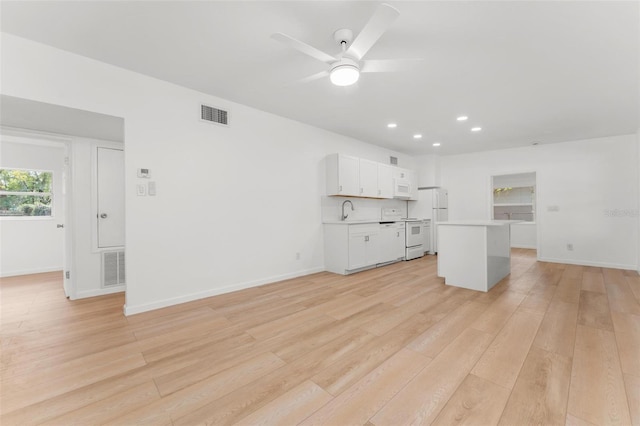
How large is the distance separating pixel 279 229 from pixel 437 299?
7.92ft

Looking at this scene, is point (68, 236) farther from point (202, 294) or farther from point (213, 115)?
point (213, 115)

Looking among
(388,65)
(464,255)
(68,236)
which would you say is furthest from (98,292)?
(464,255)

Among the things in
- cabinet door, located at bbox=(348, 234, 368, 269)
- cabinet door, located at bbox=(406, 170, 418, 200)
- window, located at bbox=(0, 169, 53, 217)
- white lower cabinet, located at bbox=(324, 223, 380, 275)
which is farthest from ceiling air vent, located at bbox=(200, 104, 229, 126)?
cabinet door, located at bbox=(406, 170, 418, 200)

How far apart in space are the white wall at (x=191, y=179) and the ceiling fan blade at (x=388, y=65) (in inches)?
79.5

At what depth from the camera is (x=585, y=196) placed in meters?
5.32

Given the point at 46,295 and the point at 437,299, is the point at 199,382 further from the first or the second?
the point at 46,295

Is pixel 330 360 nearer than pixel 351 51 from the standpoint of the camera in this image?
Yes

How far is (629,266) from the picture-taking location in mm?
4918

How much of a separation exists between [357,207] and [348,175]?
905mm

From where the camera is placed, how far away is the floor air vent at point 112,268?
3627 millimetres

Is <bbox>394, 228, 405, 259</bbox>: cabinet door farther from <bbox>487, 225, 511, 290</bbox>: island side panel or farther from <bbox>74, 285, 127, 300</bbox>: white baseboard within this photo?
<bbox>74, 285, 127, 300</bbox>: white baseboard

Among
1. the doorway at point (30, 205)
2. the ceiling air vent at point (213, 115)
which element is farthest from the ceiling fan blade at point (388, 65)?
the doorway at point (30, 205)

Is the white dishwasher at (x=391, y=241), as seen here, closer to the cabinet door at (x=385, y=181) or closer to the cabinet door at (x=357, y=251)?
the cabinet door at (x=357, y=251)

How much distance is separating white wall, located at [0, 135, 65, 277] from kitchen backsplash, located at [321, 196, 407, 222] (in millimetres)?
5299
